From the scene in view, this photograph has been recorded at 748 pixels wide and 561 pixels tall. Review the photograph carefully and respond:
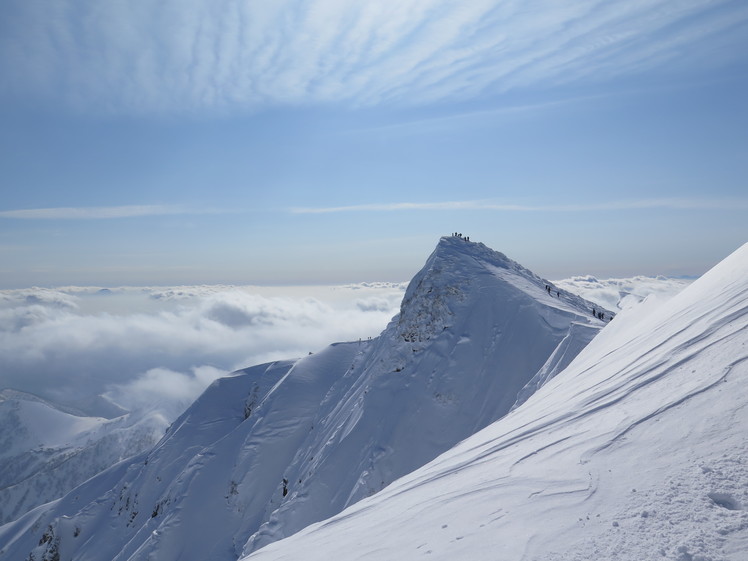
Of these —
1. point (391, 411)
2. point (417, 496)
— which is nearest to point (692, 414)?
point (417, 496)

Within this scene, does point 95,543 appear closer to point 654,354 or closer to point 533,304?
point 533,304

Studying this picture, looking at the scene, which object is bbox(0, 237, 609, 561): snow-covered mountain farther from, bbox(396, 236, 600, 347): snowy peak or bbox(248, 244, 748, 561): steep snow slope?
bbox(248, 244, 748, 561): steep snow slope

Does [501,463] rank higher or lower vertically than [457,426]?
higher

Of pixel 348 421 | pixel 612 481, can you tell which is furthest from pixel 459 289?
pixel 612 481

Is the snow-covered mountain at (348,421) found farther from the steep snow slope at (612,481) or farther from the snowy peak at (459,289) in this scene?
the steep snow slope at (612,481)

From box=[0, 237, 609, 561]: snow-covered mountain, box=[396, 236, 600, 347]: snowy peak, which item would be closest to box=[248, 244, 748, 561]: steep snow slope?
box=[0, 237, 609, 561]: snow-covered mountain
